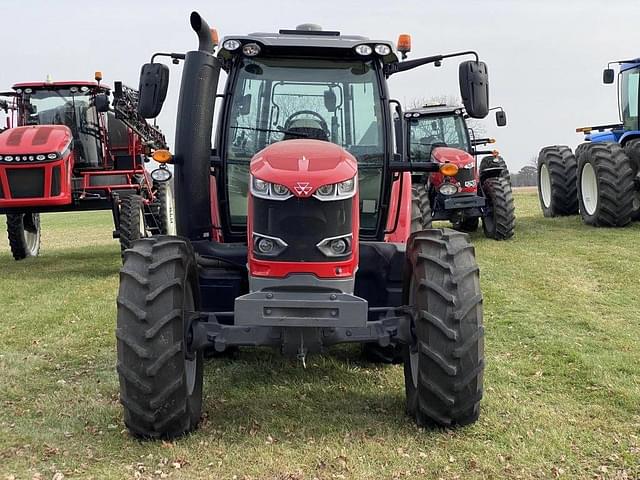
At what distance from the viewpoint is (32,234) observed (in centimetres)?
1348

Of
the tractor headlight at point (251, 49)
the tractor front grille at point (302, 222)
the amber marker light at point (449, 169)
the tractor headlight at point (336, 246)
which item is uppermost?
the tractor headlight at point (251, 49)

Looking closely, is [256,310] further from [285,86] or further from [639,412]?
[639,412]

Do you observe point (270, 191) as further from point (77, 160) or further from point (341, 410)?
point (77, 160)

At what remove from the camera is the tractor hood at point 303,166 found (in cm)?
388

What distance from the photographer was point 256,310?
390 cm

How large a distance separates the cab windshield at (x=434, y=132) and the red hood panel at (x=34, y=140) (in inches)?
229

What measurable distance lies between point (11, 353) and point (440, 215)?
7.90 meters

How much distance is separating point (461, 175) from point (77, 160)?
6116 millimetres

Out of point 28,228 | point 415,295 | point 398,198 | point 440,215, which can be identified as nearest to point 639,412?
point 415,295

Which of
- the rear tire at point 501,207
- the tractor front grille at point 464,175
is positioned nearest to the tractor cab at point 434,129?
the tractor front grille at point 464,175

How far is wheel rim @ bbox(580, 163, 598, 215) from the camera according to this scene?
42.9 feet

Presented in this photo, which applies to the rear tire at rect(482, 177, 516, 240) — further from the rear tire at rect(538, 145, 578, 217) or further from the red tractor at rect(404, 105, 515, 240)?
the rear tire at rect(538, 145, 578, 217)

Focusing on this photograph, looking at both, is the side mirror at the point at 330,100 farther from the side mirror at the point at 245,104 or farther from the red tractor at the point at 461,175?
the red tractor at the point at 461,175

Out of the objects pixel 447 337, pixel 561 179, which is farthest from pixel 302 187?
pixel 561 179
